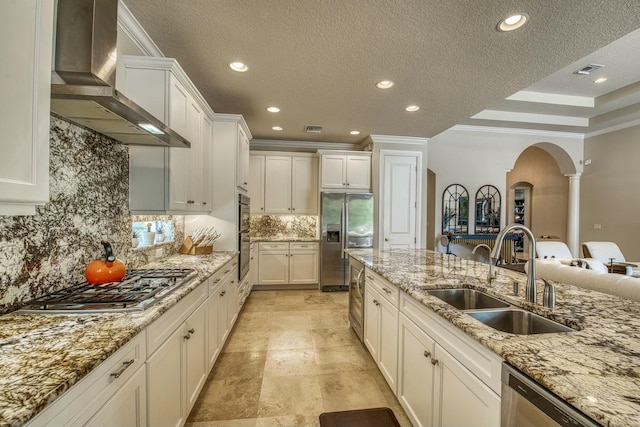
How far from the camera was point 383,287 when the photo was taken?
2.08 m

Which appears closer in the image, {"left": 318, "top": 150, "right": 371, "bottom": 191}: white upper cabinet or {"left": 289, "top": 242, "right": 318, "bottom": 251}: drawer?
{"left": 289, "top": 242, "right": 318, "bottom": 251}: drawer

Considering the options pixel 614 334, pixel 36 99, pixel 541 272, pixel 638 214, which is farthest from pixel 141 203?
pixel 638 214

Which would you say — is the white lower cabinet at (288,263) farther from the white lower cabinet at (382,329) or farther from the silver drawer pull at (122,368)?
the silver drawer pull at (122,368)

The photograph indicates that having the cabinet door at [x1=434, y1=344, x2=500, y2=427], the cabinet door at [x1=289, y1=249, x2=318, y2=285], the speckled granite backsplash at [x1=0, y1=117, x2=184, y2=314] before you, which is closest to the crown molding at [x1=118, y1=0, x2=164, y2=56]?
the speckled granite backsplash at [x1=0, y1=117, x2=184, y2=314]

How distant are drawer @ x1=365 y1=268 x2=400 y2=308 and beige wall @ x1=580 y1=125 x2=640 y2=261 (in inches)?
244

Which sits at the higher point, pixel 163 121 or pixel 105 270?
pixel 163 121

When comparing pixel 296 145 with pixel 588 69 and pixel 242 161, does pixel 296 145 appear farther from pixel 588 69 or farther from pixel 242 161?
pixel 588 69

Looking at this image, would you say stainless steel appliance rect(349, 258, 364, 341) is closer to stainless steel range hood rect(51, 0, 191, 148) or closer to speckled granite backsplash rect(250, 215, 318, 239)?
stainless steel range hood rect(51, 0, 191, 148)

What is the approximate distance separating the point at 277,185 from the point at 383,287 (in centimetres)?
330

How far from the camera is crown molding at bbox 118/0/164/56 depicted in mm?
1816

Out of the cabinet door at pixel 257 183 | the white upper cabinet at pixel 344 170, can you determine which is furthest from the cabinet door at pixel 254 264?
the white upper cabinet at pixel 344 170

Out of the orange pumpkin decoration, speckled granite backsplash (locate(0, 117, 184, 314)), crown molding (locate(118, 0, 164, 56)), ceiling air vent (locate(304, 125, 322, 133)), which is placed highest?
ceiling air vent (locate(304, 125, 322, 133))

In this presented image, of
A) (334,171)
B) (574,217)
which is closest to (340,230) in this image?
(334,171)

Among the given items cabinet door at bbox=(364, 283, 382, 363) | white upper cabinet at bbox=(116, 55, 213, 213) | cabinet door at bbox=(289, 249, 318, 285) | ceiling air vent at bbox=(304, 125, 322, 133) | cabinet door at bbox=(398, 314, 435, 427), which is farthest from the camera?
cabinet door at bbox=(289, 249, 318, 285)
